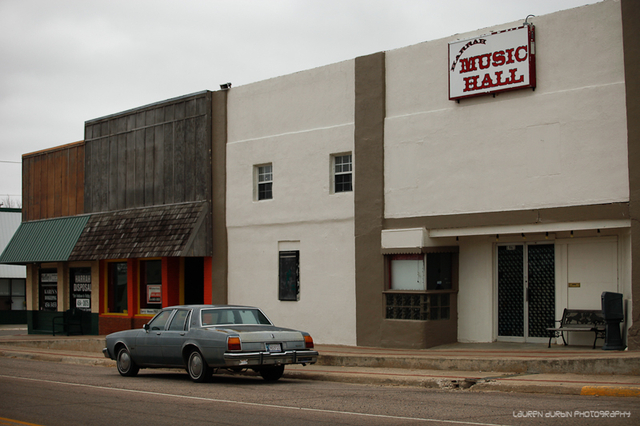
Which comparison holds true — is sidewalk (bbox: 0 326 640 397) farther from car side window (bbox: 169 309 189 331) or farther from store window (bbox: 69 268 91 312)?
store window (bbox: 69 268 91 312)

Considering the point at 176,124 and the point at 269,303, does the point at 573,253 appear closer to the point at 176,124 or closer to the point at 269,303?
the point at 269,303

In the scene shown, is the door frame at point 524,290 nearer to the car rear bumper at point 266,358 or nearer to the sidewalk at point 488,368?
the sidewalk at point 488,368

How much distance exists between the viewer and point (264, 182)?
849 inches

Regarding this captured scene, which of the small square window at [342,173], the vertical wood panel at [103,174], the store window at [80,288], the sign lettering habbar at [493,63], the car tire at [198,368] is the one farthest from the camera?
the store window at [80,288]

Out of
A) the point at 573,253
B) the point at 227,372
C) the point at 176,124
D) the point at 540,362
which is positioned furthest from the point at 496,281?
the point at 176,124

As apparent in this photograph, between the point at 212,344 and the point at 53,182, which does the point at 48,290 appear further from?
the point at 212,344

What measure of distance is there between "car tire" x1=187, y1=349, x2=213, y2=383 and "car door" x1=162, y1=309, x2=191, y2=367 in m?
0.21

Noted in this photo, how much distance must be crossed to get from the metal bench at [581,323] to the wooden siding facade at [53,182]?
57.5 feet

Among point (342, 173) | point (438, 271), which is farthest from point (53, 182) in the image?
point (438, 271)

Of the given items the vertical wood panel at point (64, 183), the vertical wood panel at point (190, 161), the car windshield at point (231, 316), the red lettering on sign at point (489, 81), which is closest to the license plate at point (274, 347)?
the car windshield at point (231, 316)

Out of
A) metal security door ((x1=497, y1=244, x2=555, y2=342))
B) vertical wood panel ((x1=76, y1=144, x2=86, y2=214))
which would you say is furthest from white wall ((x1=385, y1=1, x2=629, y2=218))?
vertical wood panel ((x1=76, y1=144, x2=86, y2=214))

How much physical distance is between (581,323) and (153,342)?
891cm

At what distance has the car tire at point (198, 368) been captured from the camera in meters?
13.1

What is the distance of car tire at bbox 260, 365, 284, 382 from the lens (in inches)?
549
